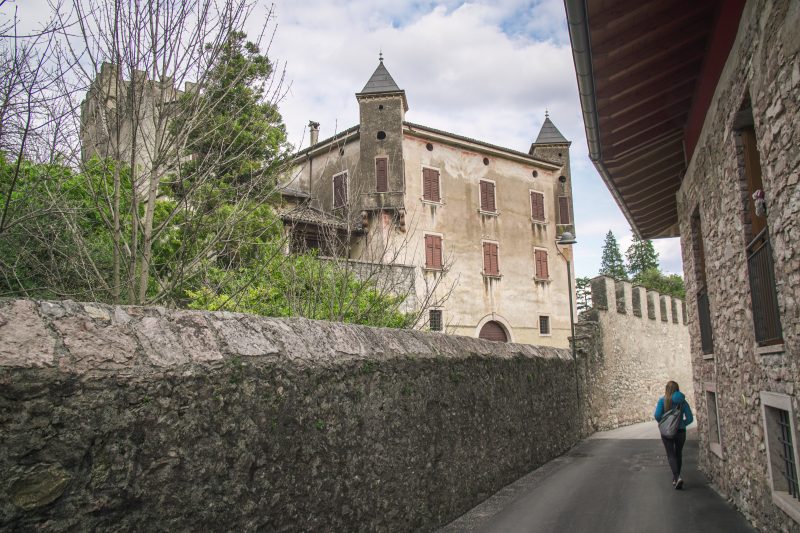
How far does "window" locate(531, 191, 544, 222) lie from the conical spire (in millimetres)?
8926

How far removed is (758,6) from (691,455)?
33.2 ft

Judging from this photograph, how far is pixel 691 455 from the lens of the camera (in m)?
12.4

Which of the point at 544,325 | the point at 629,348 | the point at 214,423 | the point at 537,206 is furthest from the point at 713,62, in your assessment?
the point at 537,206

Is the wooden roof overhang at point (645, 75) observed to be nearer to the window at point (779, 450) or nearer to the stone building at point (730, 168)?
the stone building at point (730, 168)

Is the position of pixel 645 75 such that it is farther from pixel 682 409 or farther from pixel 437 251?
pixel 437 251

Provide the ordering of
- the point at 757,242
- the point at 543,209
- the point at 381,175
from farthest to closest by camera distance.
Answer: the point at 543,209 < the point at 381,175 < the point at 757,242

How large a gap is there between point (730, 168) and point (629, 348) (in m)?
18.4

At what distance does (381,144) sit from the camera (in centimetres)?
2600

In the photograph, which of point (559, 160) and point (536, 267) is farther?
point (559, 160)

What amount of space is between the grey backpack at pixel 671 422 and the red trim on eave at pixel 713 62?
3.55m

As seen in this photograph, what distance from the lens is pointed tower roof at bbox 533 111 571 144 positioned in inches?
1293

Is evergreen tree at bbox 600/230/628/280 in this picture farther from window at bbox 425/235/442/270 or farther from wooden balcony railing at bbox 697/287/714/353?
wooden balcony railing at bbox 697/287/714/353

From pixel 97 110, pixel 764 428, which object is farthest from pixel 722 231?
pixel 97 110

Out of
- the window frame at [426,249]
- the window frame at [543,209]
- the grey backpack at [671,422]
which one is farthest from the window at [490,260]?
the grey backpack at [671,422]
